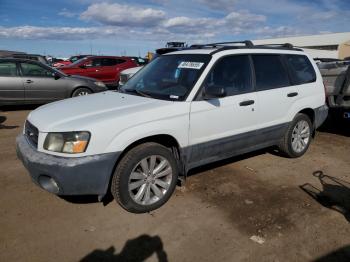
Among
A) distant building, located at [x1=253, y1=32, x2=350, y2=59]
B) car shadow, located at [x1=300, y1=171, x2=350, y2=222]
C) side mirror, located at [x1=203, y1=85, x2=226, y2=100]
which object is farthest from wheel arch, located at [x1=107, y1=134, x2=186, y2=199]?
distant building, located at [x1=253, y1=32, x2=350, y2=59]

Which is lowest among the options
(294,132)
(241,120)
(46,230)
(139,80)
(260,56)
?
(46,230)

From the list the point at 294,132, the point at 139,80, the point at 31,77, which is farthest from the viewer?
the point at 31,77

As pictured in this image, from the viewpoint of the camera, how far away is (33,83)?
9.83 meters

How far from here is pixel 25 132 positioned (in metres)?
4.15

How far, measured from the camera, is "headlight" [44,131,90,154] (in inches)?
132

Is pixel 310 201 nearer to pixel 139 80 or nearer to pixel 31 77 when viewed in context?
pixel 139 80

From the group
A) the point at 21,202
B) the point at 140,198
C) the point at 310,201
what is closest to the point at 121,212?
the point at 140,198

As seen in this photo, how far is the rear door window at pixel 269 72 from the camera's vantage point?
4.87 m

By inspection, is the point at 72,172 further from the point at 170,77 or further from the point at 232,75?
the point at 232,75

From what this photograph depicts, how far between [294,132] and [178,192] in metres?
2.34

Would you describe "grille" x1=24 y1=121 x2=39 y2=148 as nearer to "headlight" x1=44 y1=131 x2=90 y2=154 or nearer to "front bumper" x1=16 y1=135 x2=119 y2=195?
"front bumper" x1=16 y1=135 x2=119 y2=195

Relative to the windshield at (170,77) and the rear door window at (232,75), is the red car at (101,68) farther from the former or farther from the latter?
the rear door window at (232,75)

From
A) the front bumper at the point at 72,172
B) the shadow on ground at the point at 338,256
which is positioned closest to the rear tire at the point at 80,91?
the front bumper at the point at 72,172

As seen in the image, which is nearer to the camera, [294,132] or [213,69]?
[213,69]
